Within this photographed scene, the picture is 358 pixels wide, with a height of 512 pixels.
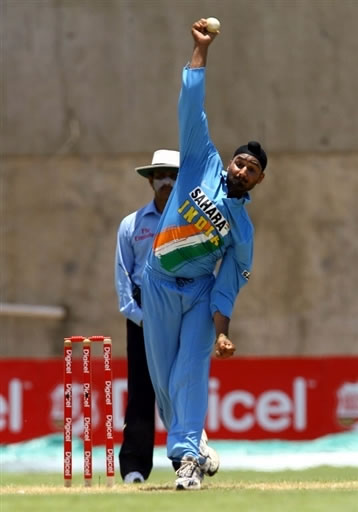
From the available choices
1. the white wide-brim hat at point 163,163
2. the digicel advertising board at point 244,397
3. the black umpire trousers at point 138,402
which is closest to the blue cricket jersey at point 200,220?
the white wide-brim hat at point 163,163

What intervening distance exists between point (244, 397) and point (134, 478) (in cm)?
478

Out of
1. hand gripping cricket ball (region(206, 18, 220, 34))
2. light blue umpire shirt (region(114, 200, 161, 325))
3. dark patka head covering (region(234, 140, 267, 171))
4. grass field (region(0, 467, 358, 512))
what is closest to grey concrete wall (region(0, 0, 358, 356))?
light blue umpire shirt (region(114, 200, 161, 325))

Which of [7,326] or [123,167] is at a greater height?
[123,167]

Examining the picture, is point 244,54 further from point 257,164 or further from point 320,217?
point 257,164

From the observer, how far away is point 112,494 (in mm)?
6531

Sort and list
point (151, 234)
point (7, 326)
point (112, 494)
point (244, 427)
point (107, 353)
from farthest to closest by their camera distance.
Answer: point (7, 326) → point (244, 427) → point (151, 234) → point (107, 353) → point (112, 494)

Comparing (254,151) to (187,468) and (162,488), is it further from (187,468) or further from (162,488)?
(162,488)

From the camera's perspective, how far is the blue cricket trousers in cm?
715

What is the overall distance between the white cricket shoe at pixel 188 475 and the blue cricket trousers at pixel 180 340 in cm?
17

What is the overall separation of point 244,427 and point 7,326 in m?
6.49

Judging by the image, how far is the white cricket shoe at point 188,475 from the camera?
687 cm

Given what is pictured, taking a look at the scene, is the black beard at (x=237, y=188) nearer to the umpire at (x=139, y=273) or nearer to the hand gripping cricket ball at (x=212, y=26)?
the hand gripping cricket ball at (x=212, y=26)

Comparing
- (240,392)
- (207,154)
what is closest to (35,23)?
(240,392)

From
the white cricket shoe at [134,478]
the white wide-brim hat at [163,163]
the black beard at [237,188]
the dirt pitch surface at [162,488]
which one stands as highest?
the white wide-brim hat at [163,163]
